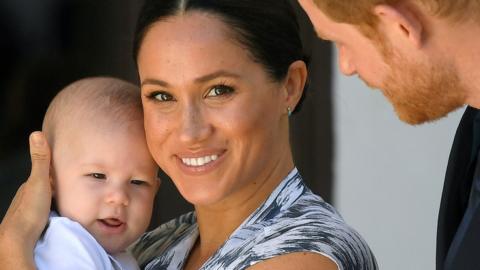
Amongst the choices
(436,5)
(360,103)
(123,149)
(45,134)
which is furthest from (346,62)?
(360,103)

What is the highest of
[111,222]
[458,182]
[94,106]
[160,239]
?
[94,106]

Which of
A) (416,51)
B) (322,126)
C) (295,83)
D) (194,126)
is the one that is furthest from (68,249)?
(322,126)

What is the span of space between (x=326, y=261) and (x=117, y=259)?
0.63m

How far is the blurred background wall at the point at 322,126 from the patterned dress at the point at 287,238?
1.65 metres

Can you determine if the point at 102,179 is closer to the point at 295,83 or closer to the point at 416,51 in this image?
the point at 295,83

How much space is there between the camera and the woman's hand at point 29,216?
9.39 feet

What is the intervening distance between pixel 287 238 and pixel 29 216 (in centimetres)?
67

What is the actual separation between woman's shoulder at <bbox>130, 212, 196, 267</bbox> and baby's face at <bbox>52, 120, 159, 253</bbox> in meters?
0.19

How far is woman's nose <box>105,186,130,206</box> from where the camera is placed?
2965mm

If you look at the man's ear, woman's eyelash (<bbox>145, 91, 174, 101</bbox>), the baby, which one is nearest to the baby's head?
the baby

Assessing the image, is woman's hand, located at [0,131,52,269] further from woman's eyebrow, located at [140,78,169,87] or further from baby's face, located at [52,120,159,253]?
woman's eyebrow, located at [140,78,169,87]

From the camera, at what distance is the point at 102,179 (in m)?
2.99

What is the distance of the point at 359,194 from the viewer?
15.5ft

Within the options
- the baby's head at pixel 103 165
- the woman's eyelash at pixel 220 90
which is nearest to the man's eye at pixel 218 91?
the woman's eyelash at pixel 220 90
